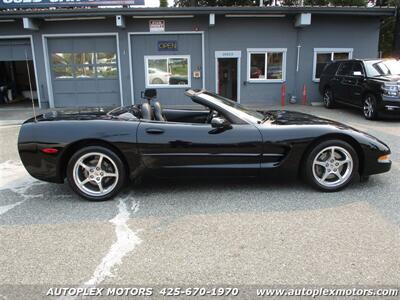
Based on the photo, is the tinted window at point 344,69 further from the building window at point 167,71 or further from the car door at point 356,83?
the building window at point 167,71

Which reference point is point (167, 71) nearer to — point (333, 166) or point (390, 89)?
point (390, 89)

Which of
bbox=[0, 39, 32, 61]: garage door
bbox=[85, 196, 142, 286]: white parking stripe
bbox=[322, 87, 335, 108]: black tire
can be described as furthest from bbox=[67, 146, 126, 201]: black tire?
bbox=[0, 39, 32, 61]: garage door

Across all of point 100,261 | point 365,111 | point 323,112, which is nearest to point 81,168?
point 100,261

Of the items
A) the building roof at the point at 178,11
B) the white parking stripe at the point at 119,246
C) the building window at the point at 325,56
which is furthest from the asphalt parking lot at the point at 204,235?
A: the building window at the point at 325,56

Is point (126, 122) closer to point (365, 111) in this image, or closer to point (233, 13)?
point (365, 111)

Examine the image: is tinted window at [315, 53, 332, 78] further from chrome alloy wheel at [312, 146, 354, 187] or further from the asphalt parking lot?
chrome alloy wheel at [312, 146, 354, 187]

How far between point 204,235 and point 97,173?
160cm

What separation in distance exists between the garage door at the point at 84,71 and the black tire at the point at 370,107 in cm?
875

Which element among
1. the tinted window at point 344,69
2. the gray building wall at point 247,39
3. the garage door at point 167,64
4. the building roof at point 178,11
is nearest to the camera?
the tinted window at point 344,69

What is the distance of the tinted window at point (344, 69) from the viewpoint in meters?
10.9

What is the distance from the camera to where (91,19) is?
13219mm

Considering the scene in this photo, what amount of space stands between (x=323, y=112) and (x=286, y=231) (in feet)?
29.0

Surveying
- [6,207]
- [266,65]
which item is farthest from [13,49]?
[6,207]

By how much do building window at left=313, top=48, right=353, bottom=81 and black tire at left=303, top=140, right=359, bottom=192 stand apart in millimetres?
10406
